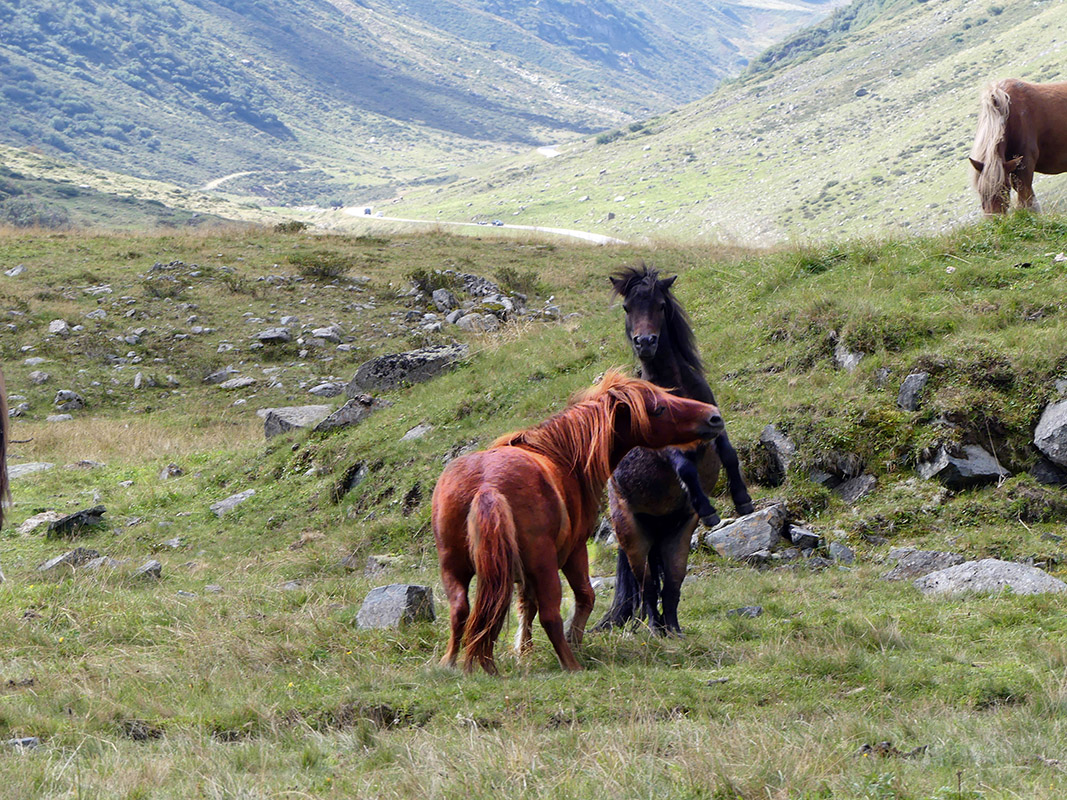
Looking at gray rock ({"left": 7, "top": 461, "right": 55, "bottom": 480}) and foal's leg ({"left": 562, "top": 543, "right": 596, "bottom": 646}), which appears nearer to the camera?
foal's leg ({"left": 562, "top": 543, "right": 596, "bottom": 646})

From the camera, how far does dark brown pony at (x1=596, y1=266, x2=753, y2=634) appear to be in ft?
23.0

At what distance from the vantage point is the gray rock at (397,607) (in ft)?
23.2

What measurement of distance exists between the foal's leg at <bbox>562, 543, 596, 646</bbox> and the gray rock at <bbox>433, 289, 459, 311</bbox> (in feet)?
60.8

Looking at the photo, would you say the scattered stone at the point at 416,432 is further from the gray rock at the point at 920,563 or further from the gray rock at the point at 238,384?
the gray rock at the point at 238,384

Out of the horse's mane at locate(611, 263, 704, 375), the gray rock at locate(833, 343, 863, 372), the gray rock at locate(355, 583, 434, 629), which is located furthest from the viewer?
the gray rock at locate(833, 343, 863, 372)

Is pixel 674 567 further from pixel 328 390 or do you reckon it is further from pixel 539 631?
pixel 328 390

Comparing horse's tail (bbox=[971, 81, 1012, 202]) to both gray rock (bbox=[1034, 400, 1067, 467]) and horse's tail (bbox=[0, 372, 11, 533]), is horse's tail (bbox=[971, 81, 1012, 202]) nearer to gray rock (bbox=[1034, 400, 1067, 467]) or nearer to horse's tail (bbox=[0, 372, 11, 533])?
gray rock (bbox=[1034, 400, 1067, 467])

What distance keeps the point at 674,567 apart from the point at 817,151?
70694 millimetres

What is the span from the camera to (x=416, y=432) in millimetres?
13891

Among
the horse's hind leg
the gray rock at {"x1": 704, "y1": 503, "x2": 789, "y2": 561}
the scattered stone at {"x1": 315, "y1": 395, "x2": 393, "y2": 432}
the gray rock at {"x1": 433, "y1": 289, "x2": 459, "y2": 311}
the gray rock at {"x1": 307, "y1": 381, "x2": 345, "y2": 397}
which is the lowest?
the gray rock at {"x1": 307, "y1": 381, "x2": 345, "y2": 397}

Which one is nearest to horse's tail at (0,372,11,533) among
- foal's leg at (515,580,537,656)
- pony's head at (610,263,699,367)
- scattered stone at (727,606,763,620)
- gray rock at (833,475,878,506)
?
foal's leg at (515,580,537,656)

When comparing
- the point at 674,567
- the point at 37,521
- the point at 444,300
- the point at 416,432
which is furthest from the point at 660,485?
the point at 444,300

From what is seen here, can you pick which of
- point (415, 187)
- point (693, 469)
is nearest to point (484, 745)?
point (693, 469)

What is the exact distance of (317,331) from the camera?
76.1 feet
